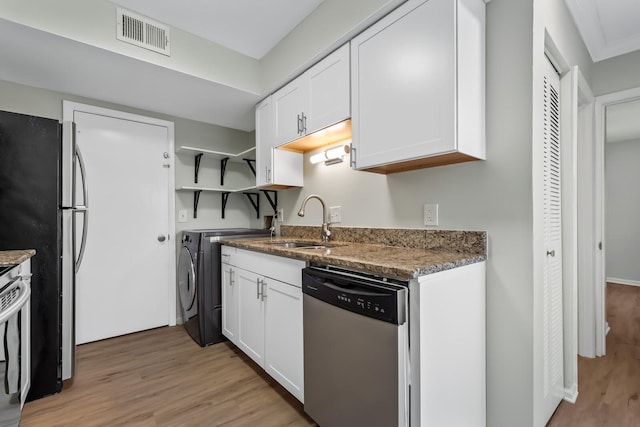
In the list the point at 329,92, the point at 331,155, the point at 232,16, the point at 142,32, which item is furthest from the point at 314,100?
the point at 142,32

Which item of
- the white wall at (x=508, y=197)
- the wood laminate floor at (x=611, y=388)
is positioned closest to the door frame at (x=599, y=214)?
the wood laminate floor at (x=611, y=388)

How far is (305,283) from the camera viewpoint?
1.49m

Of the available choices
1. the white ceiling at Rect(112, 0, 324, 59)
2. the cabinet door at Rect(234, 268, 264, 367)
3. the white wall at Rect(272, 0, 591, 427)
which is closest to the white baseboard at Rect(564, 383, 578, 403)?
the white wall at Rect(272, 0, 591, 427)

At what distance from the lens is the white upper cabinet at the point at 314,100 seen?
183 cm

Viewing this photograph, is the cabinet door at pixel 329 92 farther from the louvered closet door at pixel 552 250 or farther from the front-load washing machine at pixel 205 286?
the front-load washing machine at pixel 205 286

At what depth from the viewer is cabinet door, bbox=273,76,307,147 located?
218 cm

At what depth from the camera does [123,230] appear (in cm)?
275

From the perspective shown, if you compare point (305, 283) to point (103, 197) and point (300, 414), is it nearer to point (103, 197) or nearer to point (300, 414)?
point (300, 414)

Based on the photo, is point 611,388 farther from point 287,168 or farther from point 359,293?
point 287,168

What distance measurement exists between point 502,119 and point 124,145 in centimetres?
303

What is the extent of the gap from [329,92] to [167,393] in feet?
7.12

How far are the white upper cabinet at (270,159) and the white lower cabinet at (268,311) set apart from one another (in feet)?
2.31

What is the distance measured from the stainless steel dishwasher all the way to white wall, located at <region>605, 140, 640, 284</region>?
5522 mm

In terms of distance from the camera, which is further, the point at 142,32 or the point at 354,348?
the point at 142,32
